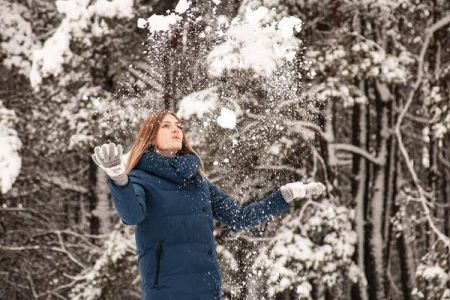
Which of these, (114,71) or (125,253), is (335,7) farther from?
(125,253)

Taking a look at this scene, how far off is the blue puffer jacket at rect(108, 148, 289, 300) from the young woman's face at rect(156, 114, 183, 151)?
10 centimetres

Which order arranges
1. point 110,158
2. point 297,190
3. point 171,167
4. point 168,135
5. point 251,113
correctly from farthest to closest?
point 251,113
point 297,190
point 168,135
point 171,167
point 110,158

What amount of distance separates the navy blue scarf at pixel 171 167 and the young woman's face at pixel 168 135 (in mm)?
72

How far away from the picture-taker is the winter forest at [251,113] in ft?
28.6

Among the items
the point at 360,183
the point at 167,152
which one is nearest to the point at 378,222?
the point at 360,183

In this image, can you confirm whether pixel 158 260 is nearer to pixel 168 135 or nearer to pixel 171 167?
pixel 171 167

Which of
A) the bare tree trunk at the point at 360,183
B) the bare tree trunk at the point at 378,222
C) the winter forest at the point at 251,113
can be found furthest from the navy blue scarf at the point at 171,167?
the bare tree trunk at the point at 378,222

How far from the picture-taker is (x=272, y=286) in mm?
8773

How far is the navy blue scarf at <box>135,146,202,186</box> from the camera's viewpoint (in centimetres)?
329

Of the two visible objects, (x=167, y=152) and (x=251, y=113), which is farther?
(x=251, y=113)

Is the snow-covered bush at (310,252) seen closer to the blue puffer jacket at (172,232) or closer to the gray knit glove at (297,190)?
the gray knit glove at (297,190)

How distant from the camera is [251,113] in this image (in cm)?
886

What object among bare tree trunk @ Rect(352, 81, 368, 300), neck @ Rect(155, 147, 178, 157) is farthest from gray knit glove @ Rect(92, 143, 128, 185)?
bare tree trunk @ Rect(352, 81, 368, 300)

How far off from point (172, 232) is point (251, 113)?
5750mm
